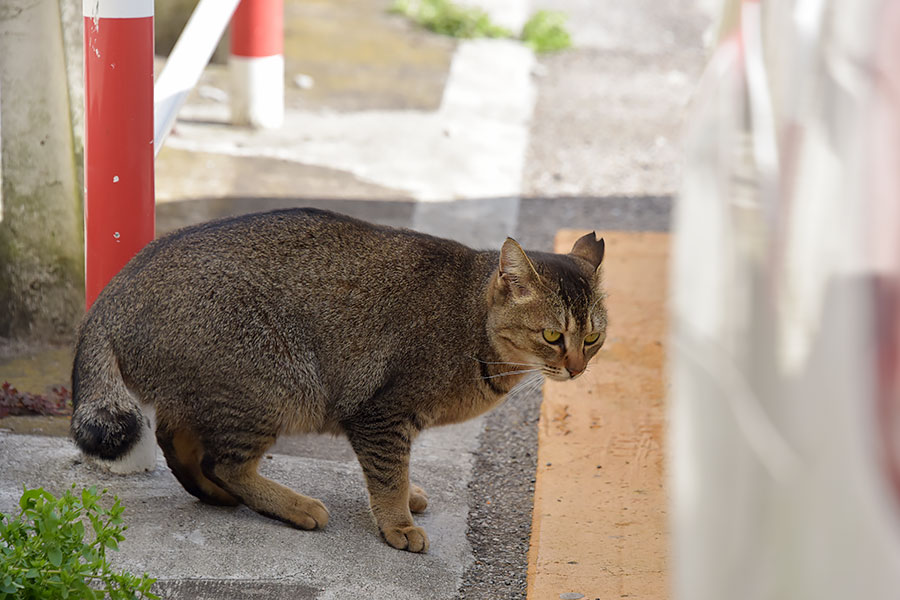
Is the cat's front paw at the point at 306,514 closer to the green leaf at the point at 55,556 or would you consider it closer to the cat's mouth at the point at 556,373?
the cat's mouth at the point at 556,373

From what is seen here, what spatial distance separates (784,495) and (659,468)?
8.92 feet

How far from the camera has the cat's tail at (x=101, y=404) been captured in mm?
2832

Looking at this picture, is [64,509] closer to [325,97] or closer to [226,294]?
[226,294]

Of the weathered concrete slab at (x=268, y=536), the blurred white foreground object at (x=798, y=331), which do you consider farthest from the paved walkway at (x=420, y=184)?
the blurred white foreground object at (x=798, y=331)

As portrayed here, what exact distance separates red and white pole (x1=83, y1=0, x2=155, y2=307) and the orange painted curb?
5.34 feet

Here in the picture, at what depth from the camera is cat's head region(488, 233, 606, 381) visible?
10.7 ft

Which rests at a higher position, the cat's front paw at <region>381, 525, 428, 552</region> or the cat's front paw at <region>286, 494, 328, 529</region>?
the cat's front paw at <region>286, 494, 328, 529</region>

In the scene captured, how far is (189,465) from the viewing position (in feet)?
10.7

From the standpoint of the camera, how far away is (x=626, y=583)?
119 inches

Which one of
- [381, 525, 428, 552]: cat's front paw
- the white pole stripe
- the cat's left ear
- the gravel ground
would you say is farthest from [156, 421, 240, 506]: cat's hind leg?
the cat's left ear

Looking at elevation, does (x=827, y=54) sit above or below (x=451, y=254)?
above

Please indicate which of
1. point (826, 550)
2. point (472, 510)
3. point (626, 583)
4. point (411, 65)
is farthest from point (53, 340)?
point (411, 65)

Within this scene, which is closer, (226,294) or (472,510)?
(226,294)

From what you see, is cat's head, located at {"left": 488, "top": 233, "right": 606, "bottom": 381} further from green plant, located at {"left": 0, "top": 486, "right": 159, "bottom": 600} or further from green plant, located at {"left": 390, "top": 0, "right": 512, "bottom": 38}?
green plant, located at {"left": 390, "top": 0, "right": 512, "bottom": 38}
